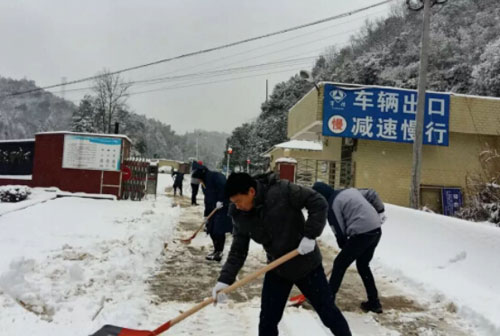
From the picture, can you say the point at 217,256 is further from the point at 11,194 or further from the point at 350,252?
the point at 11,194

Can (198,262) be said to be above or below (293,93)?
below

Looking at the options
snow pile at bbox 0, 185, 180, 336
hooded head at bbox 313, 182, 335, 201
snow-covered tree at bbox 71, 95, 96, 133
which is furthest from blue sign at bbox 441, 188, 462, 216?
snow-covered tree at bbox 71, 95, 96, 133

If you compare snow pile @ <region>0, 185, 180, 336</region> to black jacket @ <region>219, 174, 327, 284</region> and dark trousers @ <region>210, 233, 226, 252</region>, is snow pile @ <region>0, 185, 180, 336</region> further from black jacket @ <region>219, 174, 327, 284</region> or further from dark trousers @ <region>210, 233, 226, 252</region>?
black jacket @ <region>219, 174, 327, 284</region>

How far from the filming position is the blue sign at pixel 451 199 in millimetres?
14703

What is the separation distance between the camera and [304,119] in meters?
16.4

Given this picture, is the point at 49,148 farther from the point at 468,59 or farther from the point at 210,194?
the point at 468,59

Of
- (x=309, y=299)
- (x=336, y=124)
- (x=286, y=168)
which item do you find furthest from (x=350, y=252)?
(x=286, y=168)

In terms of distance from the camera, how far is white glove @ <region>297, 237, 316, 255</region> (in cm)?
267

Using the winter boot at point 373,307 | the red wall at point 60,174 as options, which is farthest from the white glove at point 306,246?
the red wall at point 60,174

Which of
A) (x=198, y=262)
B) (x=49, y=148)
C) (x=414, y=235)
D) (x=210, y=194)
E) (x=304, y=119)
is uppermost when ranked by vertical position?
(x=304, y=119)

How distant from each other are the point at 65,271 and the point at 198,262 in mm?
2301

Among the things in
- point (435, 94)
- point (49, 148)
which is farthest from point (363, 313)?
point (49, 148)

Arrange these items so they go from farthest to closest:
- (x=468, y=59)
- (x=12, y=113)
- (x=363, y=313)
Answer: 1. (x=12, y=113)
2. (x=468, y=59)
3. (x=363, y=313)

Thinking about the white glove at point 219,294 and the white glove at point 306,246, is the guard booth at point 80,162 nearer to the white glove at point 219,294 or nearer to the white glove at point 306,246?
the white glove at point 219,294
